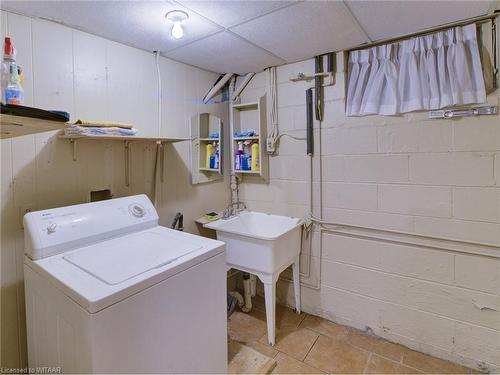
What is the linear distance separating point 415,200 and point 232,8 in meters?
1.66

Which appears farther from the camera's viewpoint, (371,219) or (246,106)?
(246,106)

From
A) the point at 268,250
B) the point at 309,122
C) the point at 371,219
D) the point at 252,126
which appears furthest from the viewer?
the point at 252,126

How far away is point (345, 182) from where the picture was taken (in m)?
2.23

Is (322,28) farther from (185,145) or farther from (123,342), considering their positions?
(123,342)

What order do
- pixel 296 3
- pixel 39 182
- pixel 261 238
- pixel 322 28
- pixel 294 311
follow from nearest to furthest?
pixel 296 3, pixel 39 182, pixel 322 28, pixel 261 238, pixel 294 311

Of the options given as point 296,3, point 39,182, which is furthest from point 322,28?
point 39,182

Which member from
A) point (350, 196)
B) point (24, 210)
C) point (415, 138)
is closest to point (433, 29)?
point (415, 138)

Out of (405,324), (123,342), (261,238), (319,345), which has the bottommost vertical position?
(319,345)

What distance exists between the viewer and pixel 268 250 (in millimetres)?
2035

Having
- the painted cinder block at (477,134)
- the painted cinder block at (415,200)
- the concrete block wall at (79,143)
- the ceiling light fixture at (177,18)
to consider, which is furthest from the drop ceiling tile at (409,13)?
the concrete block wall at (79,143)

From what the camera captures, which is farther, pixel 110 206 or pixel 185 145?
pixel 185 145

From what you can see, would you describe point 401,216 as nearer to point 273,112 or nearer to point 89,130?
point 273,112

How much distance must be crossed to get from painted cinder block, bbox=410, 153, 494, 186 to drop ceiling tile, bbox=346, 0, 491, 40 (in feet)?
2.60

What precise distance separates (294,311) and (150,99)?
6.93 feet
